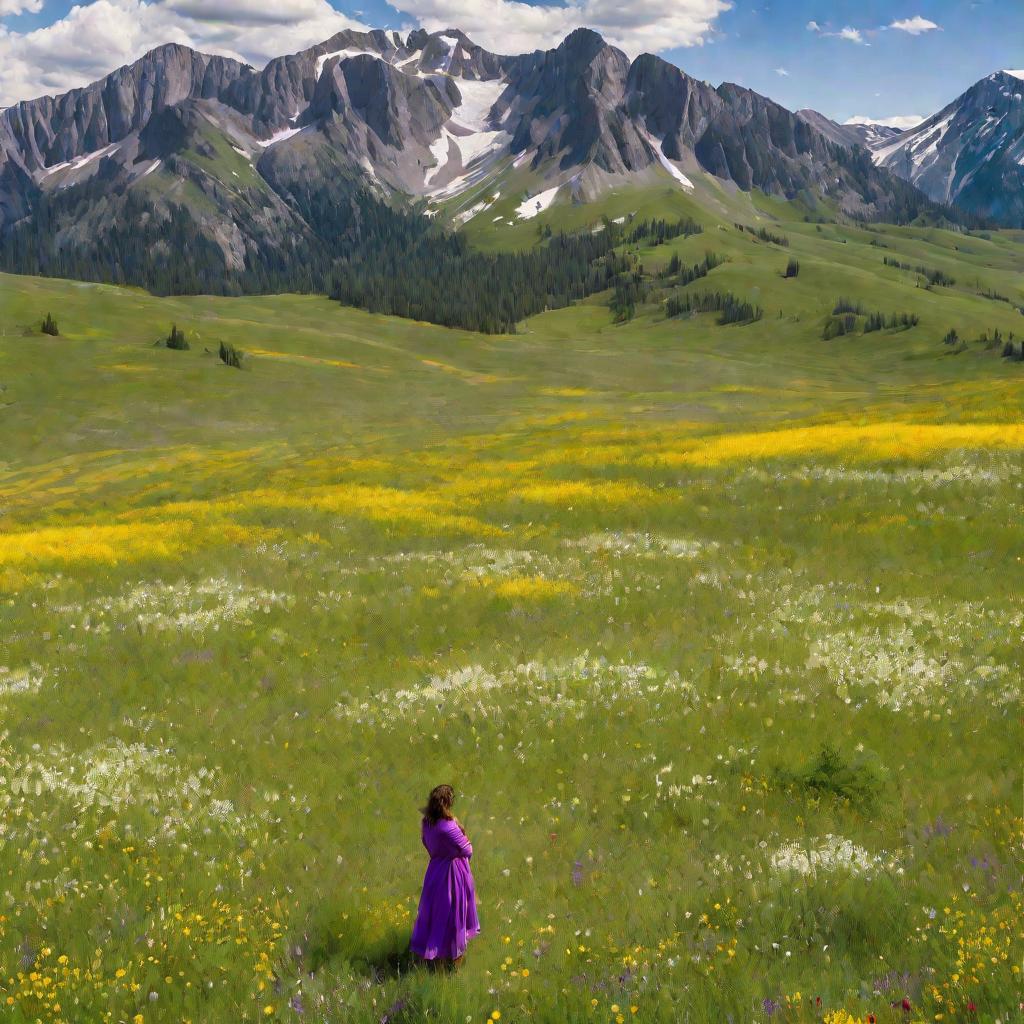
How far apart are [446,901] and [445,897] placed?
4 centimetres

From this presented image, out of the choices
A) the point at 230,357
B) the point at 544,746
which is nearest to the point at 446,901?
the point at 544,746

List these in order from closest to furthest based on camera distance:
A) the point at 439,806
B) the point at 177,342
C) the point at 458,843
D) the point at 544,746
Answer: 1. the point at 458,843
2. the point at 439,806
3. the point at 544,746
4. the point at 177,342

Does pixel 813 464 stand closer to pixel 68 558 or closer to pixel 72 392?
pixel 68 558

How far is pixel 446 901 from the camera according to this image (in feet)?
26.7

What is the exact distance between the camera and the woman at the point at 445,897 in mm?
8078

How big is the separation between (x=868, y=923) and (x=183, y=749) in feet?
34.2

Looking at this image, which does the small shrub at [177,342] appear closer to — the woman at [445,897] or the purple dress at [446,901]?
the woman at [445,897]

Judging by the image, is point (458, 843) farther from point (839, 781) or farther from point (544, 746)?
point (839, 781)

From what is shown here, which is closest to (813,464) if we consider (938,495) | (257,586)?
(938,495)

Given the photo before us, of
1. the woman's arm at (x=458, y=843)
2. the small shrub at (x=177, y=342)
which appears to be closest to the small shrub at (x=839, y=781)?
the woman's arm at (x=458, y=843)

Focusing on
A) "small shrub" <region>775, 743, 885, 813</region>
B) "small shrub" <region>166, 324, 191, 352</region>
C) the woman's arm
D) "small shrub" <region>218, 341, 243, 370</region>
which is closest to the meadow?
"small shrub" <region>775, 743, 885, 813</region>

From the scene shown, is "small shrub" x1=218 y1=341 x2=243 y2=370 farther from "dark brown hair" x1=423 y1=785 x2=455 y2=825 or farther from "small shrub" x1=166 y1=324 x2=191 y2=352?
"dark brown hair" x1=423 y1=785 x2=455 y2=825

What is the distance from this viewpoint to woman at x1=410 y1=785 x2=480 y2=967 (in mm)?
8078

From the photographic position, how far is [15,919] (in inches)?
356
